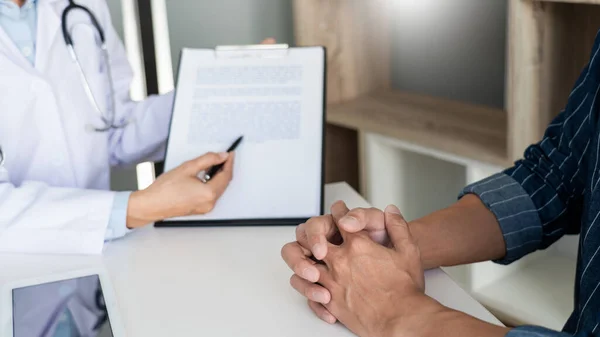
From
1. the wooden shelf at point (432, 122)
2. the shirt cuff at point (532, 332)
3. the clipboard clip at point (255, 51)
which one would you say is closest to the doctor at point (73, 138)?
the clipboard clip at point (255, 51)

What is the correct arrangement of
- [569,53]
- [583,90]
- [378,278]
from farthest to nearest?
[569,53], [583,90], [378,278]

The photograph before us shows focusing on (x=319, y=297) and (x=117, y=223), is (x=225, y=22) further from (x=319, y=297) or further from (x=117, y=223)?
(x=319, y=297)

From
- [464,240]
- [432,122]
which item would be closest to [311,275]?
[464,240]

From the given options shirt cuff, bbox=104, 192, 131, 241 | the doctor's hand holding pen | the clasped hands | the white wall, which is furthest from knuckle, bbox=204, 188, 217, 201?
the white wall

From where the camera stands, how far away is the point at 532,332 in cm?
75

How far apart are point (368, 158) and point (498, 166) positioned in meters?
0.46

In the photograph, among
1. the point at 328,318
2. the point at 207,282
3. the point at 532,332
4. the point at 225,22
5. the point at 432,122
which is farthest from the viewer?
the point at 225,22

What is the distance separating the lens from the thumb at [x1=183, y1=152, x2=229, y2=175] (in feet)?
3.88

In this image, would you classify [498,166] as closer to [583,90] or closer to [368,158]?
[368,158]

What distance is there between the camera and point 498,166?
1737mm

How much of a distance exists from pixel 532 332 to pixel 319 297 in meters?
0.26

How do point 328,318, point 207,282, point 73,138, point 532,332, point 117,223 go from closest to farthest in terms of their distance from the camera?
1. point 532,332
2. point 328,318
3. point 207,282
4. point 117,223
5. point 73,138

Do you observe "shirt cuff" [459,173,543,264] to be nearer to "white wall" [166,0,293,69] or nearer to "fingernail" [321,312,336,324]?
"fingernail" [321,312,336,324]

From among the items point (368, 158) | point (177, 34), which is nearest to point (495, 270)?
point (368, 158)
